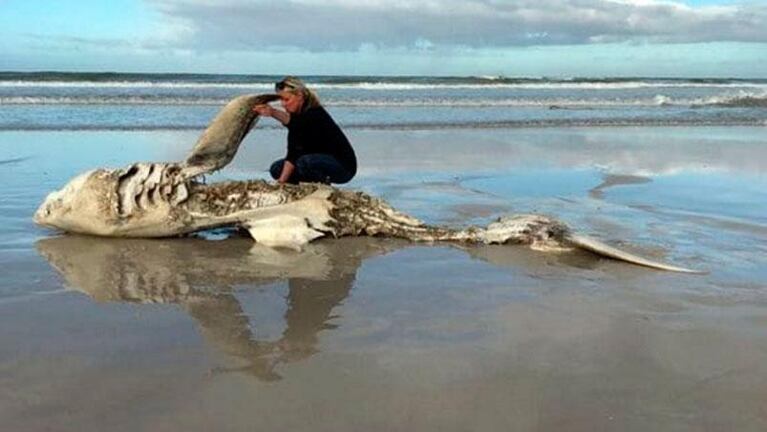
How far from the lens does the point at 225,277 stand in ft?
15.8

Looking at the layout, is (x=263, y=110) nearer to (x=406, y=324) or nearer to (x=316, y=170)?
(x=316, y=170)

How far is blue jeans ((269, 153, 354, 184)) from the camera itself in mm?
6703

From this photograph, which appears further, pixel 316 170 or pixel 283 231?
pixel 316 170

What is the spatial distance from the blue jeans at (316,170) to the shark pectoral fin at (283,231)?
2.87 ft

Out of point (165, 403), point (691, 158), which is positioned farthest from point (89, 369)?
point (691, 158)

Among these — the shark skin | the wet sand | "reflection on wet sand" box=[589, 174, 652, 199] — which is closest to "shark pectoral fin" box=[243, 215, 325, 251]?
the shark skin

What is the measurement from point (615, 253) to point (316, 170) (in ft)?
8.43

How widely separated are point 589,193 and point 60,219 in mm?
5099

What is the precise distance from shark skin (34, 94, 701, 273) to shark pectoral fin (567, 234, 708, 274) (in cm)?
17

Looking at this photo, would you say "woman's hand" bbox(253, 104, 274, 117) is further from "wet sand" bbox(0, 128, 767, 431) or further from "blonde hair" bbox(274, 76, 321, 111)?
"wet sand" bbox(0, 128, 767, 431)

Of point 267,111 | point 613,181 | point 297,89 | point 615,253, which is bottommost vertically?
point 613,181

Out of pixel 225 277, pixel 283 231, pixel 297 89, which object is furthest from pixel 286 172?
pixel 225 277

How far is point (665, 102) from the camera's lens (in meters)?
30.9

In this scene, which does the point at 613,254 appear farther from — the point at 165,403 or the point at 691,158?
the point at 691,158
